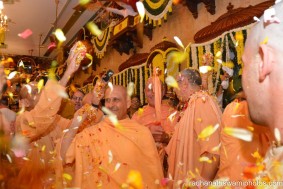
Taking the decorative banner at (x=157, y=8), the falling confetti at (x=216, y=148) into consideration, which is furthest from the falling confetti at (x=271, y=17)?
the decorative banner at (x=157, y=8)

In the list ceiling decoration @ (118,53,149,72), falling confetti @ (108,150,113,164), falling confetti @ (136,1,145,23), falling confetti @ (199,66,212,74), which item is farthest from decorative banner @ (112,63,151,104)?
falling confetti @ (108,150,113,164)

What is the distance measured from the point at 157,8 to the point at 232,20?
4.19ft

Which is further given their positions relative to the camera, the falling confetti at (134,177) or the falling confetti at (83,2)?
the falling confetti at (83,2)

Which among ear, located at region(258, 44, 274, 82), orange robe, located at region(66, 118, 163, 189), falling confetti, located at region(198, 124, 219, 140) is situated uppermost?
ear, located at region(258, 44, 274, 82)

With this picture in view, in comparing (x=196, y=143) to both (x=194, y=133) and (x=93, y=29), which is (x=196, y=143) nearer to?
(x=194, y=133)

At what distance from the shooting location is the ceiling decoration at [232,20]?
11.2 feet

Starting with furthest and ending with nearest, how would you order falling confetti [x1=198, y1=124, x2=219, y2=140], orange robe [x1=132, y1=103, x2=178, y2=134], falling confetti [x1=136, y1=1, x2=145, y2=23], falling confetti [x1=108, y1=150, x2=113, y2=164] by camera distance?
falling confetti [x1=136, y1=1, x2=145, y2=23]
orange robe [x1=132, y1=103, x2=178, y2=134]
falling confetti [x1=108, y1=150, x2=113, y2=164]
falling confetti [x1=198, y1=124, x2=219, y2=140]

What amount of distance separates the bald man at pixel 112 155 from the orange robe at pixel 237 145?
79cm

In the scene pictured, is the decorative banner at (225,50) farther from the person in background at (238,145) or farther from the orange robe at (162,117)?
the person in background at (238,145)

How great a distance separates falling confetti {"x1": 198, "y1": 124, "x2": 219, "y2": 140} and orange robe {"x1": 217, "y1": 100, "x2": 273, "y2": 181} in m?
0.39

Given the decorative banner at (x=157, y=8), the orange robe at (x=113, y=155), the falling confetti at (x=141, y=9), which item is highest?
the falling confetti at (x=141, y=9)

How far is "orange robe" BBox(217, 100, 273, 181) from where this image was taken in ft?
6.36

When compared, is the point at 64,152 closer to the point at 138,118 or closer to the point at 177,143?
the point at 177,143

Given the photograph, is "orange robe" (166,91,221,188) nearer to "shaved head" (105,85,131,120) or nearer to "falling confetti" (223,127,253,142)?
"falling confetti" (223,127,253,142)
